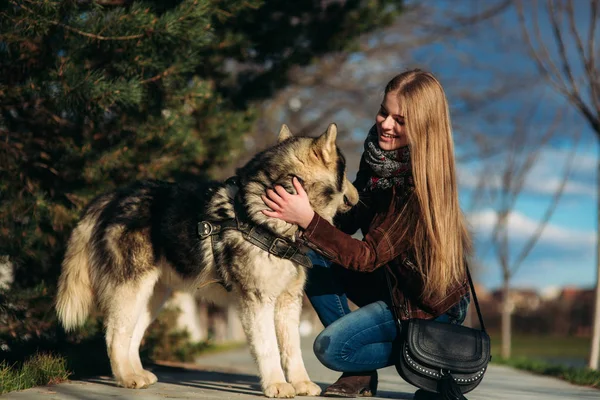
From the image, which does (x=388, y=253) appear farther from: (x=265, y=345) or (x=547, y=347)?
(x=547, y=347)

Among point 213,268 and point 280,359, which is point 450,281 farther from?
point 213,268

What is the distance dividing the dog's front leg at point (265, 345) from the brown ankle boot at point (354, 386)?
332 mm

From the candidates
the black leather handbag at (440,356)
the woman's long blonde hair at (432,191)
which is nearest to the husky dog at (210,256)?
the woman's long blonde hair at (432,191)

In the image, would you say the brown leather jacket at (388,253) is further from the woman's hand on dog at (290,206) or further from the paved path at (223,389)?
the paved path at (223,389)

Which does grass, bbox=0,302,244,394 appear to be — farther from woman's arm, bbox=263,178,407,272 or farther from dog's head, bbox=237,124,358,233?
woman's arm, bbox=263,178,407,272

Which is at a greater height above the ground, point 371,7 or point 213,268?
point 371,7

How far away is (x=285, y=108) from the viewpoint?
15133 millimetres

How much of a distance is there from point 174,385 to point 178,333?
347 centimetres

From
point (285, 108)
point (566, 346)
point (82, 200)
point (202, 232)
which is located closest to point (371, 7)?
point (82, 200)

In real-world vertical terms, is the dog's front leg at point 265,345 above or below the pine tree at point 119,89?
below

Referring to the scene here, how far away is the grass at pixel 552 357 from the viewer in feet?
19.3

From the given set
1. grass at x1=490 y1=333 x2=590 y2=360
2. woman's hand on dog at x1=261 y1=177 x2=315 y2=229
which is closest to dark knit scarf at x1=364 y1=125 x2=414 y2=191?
woman's hand on dog at x1=261 y1=177 x2=315 y2=229

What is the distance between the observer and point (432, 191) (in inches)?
147

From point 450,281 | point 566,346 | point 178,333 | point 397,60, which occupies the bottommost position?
point 566,346
